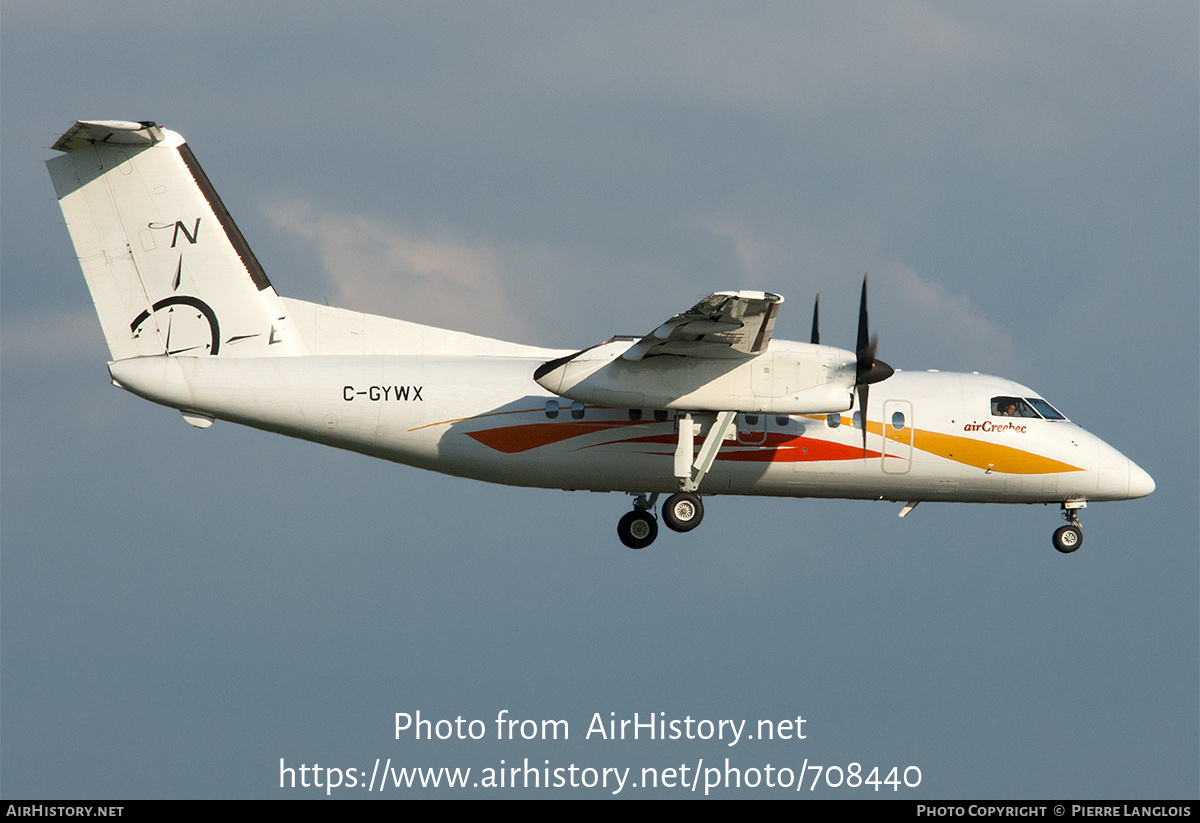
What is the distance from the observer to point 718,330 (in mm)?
21438

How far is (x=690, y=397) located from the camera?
73.9ft

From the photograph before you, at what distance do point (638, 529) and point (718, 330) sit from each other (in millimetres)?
5158

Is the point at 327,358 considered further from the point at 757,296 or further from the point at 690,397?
the point at 757,296

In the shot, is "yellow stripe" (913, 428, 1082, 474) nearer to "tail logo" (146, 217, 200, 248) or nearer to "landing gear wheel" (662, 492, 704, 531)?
"landing gear wheel" (662, 492, 704, 531)

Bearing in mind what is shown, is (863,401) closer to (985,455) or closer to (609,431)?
(985,455)

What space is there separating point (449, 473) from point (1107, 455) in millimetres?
11655

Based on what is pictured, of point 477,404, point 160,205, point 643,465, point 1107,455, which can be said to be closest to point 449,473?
point 477,404

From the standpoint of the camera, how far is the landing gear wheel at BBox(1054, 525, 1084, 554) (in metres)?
25.7

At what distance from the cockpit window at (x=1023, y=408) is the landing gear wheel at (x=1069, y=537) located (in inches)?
80.1

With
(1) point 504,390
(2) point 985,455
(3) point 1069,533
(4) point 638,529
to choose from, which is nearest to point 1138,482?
(3) point 1069,533

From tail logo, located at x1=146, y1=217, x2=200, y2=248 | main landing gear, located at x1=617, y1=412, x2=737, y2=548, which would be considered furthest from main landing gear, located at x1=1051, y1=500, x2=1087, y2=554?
tail logo, located at x1=146, y1=217, x2=200, y2=248

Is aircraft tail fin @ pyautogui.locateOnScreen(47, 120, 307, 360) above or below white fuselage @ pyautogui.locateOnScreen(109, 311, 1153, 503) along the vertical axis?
above

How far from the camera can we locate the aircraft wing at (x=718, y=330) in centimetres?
2053

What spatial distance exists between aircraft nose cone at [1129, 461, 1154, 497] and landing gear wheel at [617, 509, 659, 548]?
8.52 metres
